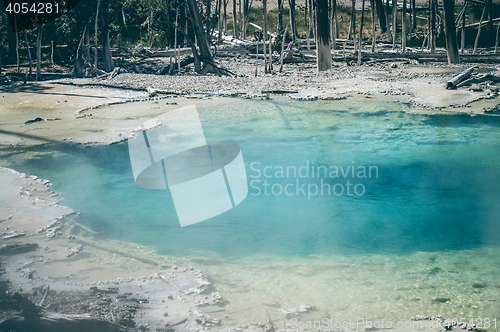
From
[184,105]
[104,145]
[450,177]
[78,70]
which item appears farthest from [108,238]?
[78,70]

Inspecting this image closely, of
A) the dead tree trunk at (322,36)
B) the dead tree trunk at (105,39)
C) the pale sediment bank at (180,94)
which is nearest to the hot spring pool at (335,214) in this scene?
the pale sediment bank at (180,94)

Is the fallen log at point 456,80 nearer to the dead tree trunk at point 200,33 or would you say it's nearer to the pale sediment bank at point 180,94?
the pale sediment bank at point 180,94

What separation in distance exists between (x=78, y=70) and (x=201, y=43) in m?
5.08

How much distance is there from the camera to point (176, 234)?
16.4ft

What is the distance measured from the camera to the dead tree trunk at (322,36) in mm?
15797

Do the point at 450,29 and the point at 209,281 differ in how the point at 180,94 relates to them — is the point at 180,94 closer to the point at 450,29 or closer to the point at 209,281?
the point at 209,281

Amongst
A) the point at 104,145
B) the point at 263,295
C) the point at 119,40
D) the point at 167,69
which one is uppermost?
the point at 119,40

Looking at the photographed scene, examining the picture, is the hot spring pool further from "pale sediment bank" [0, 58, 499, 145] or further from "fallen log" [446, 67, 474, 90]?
"fallen log" [446, 67, 474, 90]

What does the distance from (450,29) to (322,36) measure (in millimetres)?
4282

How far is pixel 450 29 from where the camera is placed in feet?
49.3

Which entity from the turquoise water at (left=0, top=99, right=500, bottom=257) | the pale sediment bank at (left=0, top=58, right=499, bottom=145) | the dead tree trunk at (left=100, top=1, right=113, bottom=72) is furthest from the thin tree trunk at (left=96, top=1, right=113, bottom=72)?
the turquoise water at (left=0, top=99, right=500, bottom=257)

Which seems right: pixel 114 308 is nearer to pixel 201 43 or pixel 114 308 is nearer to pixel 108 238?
pixel 108 238

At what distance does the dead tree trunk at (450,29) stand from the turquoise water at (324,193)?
6.96m

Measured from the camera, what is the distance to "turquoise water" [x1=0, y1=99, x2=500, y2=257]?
4.89 metres
